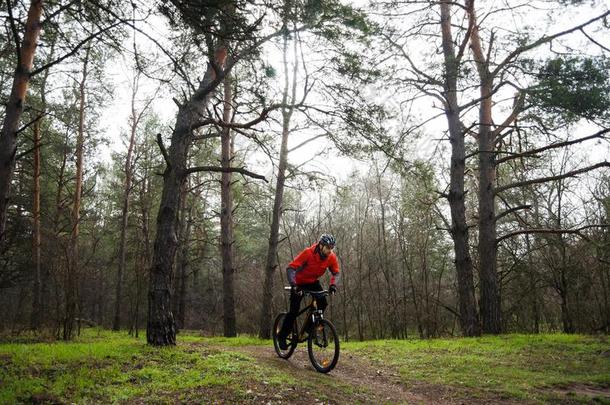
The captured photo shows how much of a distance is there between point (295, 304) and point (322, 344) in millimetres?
742

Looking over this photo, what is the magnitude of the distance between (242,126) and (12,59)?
6.75 meters

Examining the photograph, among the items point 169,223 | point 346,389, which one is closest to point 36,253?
point 169,223

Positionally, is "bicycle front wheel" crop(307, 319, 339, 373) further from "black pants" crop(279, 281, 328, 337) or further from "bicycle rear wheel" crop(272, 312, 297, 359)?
"bicycle rear wheel" crop(272, 312, 297, 359)

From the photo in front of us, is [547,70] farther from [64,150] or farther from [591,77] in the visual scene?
[64,150]

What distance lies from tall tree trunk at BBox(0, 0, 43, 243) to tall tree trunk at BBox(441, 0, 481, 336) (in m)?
8.82

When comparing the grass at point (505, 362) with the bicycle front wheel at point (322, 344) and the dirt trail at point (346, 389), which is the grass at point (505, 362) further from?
the bicycle front wheel at point (322, 344)

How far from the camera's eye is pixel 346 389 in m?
5.14

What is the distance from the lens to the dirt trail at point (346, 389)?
4570 millimetres

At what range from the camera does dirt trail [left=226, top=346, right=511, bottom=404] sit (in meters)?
4.57

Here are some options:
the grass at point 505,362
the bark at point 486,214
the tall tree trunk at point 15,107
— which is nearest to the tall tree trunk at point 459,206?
the bark at point 486,214

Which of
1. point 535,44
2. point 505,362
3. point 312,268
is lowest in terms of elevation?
point 505,362

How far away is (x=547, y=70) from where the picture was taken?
27.7ft

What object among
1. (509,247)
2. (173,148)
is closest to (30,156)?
(173,148)

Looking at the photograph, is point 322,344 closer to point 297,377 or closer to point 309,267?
point 297,377
